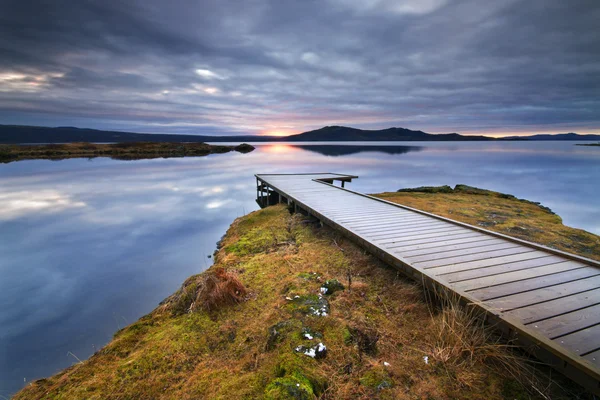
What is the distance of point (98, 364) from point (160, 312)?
4.16 feet

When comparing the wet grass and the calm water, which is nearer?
the calm water

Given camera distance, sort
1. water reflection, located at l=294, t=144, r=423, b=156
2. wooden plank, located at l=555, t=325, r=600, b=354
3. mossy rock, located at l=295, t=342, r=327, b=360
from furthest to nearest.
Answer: water reflection, located at l=294, t=144, r=423, b=156, mossy rock, located at l=295, t=342, r=327, b=360, wooden plank, located at l=555, t=325, r=600, b=354

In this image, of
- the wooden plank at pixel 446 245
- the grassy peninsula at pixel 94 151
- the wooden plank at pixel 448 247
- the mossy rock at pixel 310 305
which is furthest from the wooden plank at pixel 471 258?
the grassy peninsula at pixel 94 151

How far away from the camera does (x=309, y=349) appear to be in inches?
126

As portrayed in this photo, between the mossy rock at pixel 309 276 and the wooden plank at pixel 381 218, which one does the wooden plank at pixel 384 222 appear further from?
the mossy rock at pixel 309 276

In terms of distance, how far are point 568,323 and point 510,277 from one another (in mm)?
1075

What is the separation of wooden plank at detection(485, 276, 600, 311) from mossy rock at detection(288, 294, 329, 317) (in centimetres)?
204

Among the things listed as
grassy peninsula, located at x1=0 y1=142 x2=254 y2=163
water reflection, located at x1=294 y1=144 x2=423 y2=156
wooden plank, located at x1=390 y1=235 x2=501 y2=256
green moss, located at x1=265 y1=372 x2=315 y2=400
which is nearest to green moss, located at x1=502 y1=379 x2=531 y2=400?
green moss, located at x1=265 y1=372 x2=315 y2=400

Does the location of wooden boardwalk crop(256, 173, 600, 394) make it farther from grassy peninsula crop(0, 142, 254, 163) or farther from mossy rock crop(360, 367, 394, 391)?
grassy peninsula crop(0, 142, 254, 163)

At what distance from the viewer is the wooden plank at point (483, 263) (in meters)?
4.32

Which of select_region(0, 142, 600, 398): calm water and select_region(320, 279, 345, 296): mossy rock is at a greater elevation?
select_region(320, 279, 345, 296): mossy rock

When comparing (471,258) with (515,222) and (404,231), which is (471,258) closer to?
(404,231)

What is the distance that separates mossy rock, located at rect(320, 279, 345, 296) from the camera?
4571 mm

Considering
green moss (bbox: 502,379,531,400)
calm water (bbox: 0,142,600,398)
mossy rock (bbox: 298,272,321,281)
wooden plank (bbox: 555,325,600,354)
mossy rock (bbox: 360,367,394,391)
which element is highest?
wooden plank (bbox: 555,325,600,354)
